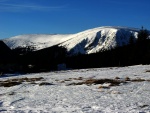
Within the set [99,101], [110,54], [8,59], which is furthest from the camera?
[110,54]

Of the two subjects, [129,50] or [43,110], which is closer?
[43,110]

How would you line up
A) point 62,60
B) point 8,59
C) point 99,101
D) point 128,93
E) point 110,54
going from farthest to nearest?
point 62,60
point 110,54
point 8,59
point 128,93
point 99,101

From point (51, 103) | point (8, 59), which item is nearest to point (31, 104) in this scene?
point (51, 103)

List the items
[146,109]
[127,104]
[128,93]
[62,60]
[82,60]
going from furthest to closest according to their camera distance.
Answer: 1. [62,60]
2. [82,60]
3. [128,93]
4. [127,104]
5. [146,109]

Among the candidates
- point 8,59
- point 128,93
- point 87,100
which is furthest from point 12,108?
point 8,59

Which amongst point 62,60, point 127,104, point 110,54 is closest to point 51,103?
point 127,104

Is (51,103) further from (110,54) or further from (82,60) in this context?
(82,60)

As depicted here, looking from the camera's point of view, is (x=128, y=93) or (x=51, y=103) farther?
(x=128, y=93)

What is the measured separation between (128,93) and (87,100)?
11.0ft

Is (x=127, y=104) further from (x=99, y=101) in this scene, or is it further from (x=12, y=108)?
(x=12, y=108)

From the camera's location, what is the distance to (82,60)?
13600 cm

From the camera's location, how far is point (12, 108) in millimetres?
16453

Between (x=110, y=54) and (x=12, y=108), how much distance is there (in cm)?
10202

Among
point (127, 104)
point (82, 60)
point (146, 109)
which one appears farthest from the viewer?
point (82, 60)
